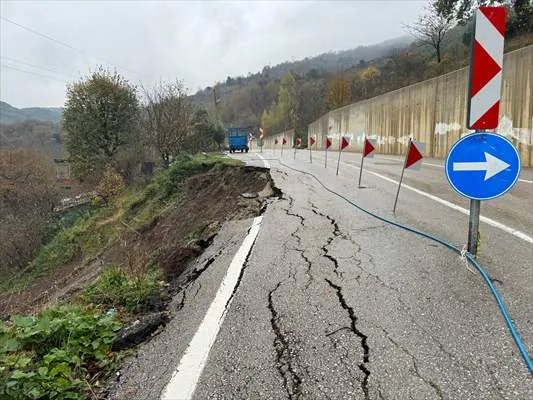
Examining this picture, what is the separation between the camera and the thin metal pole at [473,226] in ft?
13.0

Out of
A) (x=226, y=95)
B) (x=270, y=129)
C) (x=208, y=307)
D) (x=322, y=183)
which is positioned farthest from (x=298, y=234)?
(x=226, y=95)

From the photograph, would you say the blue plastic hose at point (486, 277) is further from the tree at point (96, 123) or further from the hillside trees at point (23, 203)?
the tree at point (96, 123)

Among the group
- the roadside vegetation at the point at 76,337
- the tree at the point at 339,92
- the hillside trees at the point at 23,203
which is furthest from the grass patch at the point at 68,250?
the tree at the point at 339,92

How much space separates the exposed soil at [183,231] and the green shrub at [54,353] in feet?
5.35

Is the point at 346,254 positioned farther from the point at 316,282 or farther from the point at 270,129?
the point at 270,129

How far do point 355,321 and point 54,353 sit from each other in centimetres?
235

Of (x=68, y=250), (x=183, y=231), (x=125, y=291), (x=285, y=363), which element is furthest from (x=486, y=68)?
(x=68, y=250)

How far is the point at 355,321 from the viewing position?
304 centimetres

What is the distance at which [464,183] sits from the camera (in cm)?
387

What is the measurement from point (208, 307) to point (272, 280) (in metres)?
0.79

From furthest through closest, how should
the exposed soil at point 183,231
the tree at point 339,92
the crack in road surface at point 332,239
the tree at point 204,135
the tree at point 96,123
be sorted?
the tree at point 339,92, the tree at point 204,135, the tree at point 96,123, the exposed soil at point 183,231, the crack in road surface at point 332,239

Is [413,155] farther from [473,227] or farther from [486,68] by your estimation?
[486,68]

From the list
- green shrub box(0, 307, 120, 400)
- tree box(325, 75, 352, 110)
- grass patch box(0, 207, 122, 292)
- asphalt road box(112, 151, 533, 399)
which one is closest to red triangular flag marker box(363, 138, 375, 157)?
asphalt road box(112, 151, 533, 399)

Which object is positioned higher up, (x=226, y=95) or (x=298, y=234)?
(x=226, y=95)
